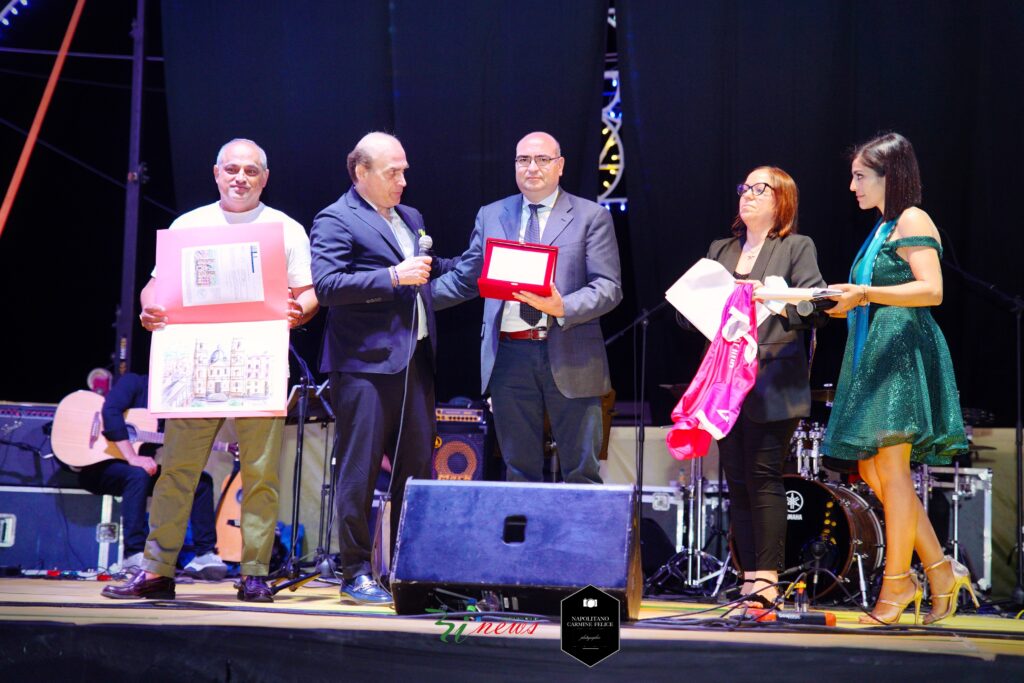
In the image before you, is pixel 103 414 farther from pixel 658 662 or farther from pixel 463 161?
pixel 658 662

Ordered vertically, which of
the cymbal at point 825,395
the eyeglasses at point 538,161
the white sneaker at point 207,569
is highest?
the eyeglasses at point 538,161

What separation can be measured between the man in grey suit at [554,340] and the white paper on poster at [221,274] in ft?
2.79

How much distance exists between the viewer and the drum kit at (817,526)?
474 cm

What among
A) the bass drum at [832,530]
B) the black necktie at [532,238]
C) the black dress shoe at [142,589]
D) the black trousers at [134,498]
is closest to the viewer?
the black dress shoe at [142,589]

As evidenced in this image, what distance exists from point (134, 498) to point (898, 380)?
165 inches

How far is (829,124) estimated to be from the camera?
18.4 ft

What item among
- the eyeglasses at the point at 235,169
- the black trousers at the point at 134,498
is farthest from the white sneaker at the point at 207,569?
the eyeglasses at the point at 235,169

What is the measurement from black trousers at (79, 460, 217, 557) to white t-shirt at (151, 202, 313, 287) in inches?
92.7

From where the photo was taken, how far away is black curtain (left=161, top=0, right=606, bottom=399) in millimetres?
5816

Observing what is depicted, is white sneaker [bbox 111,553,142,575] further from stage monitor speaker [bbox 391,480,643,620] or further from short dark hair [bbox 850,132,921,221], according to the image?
short dark hair [bbox 850,132,921,221]

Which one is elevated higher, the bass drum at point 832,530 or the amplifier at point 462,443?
the amplifier at point 462,443

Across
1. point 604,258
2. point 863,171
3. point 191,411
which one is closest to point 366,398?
point 191,411

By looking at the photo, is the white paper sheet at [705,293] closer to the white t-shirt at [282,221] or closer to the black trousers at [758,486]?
the black trousers at [758,486]

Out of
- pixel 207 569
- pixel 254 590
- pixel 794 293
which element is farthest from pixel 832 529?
pixel 207 569
